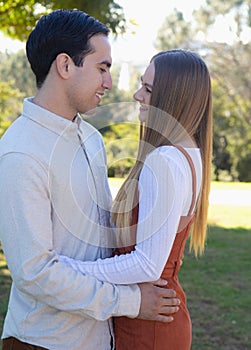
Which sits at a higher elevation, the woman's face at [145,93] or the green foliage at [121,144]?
the woman's face at [145,93]

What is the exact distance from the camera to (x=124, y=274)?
1964 mm

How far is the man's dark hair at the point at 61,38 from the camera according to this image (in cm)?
203

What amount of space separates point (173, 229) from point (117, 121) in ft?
1.57

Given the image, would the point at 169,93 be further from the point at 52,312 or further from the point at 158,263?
the point at 52,312

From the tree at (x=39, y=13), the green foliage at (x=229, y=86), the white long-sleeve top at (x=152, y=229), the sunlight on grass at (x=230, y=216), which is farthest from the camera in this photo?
the green foliage at (x=229, y=86)

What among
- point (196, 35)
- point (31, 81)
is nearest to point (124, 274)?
point (196, 35)

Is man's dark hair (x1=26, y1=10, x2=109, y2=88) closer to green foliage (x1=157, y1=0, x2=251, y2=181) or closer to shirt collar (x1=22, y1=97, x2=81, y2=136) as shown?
shirt collar (x1=22, y1=97, x2=81, y2=136)

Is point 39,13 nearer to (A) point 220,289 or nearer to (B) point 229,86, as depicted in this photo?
(A) point 220,289

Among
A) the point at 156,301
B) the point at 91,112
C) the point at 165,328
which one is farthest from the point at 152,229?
the point at 91,112

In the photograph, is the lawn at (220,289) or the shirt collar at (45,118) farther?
the lawn at (220,289)

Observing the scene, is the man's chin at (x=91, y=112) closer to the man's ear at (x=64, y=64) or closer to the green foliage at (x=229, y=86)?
the man's ear at (x=64, y=64)

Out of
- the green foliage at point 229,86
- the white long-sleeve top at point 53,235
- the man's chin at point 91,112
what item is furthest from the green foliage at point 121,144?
the green foliage at point 229,86

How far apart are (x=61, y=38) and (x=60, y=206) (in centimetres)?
56

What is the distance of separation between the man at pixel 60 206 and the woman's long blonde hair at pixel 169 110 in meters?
0.10
